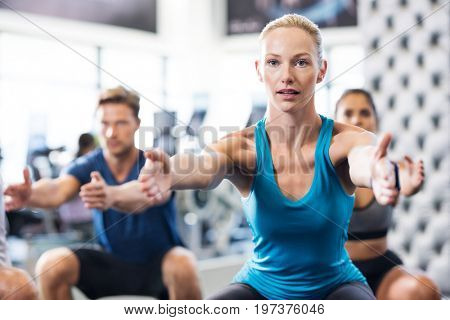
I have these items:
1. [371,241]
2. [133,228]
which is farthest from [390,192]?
[133,228]

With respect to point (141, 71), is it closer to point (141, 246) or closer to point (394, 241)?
point (394, 241)

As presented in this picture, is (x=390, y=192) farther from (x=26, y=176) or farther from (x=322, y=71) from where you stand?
(x=26, y=176)

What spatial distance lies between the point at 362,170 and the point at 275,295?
229 millimetres

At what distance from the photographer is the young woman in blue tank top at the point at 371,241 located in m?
1.00

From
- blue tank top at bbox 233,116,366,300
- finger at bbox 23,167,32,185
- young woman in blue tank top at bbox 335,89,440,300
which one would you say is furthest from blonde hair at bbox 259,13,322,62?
finger at bbox 23,167,32,185

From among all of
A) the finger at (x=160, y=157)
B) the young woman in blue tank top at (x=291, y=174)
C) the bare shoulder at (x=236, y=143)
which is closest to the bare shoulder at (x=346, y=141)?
the young woman in blue tank top at (x=291, y=174)

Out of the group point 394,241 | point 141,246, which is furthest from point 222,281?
point 141,246

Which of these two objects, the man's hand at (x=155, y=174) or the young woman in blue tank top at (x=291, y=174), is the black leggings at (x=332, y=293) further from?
the man's hand at (x=155, y=174)

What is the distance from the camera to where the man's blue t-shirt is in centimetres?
113

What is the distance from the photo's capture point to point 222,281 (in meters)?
1.85

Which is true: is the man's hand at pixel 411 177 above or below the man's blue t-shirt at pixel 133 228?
above

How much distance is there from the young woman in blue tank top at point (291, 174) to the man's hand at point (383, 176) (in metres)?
0.06

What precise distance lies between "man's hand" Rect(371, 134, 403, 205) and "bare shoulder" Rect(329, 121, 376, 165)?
9cm

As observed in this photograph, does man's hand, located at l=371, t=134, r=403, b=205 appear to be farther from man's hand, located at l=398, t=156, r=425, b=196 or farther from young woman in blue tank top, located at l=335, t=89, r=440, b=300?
young woman in blue tank top, located at l=335, t=89, r=440, b=300
